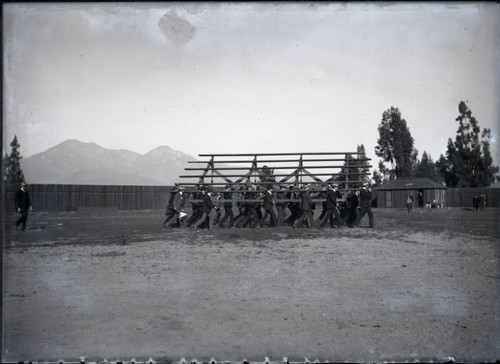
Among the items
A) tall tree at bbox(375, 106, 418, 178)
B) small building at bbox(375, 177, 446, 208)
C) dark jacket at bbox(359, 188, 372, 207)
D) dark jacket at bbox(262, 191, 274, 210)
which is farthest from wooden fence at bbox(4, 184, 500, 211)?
dark jacket at bbox(359, 188, 372, 207)

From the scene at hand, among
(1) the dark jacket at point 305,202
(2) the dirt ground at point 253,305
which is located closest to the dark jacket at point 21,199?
(2) the dirt ground at point 253,305

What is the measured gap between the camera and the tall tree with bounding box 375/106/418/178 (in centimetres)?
4938

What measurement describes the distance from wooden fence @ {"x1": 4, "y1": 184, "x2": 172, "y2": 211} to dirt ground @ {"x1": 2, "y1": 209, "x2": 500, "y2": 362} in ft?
71.6

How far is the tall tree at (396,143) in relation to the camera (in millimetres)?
49375

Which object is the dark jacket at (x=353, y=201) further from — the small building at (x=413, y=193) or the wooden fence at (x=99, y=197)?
the small building at (x=413, y=193)

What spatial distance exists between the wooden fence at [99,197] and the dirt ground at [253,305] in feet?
66.3

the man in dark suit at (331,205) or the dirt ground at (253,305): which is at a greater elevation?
the man in dark suit at (331,205)

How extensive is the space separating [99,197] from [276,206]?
21925 millimetres

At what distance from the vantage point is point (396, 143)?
50.2 m

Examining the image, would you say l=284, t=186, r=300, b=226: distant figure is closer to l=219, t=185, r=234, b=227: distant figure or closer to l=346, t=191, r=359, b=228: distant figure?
l=346, t=191, r=359, b=228: distant figure

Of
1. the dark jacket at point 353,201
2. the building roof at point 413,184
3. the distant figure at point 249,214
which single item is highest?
the building roof at point 413,184

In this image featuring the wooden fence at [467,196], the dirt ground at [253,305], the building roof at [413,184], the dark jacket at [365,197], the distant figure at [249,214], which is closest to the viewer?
the dirt ground at [253,305]

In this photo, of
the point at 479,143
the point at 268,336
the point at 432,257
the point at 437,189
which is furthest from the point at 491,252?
the point at 479,143

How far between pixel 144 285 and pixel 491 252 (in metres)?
8.05
